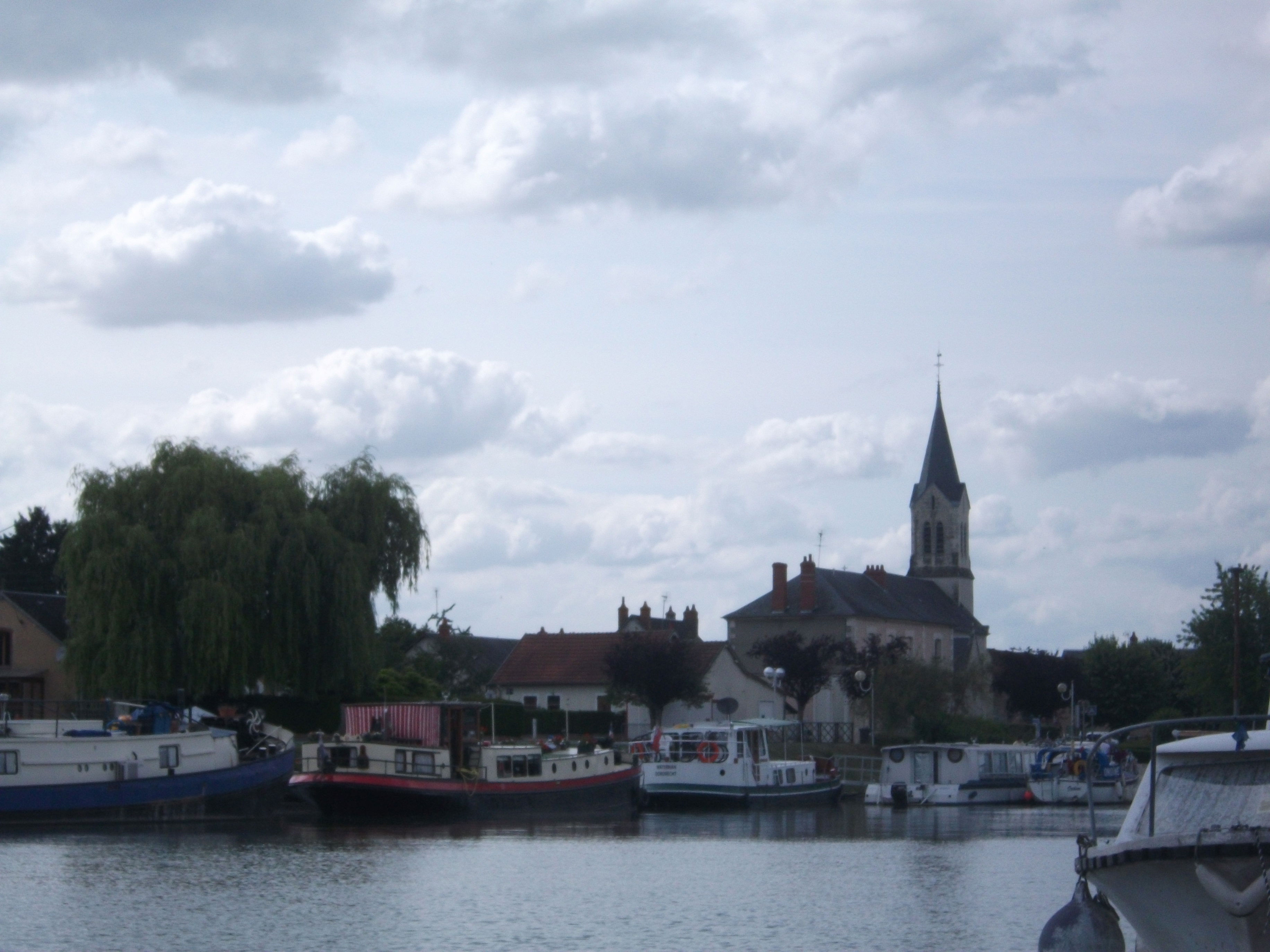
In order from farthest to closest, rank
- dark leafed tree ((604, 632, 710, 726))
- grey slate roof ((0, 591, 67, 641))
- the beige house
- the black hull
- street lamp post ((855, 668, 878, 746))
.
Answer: dark leafed tree ((604, 632, 710, 726)) → street lamp post ((855, 668, 878, 746)) → grey slate roof ((0, 591, 67, 641)) → the beige house → the black hull

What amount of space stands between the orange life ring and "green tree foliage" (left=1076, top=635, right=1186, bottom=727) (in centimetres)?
4550

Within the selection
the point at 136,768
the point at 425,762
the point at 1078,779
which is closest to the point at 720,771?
the point at 425,762

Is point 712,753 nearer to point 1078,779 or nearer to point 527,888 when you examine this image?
point 1078,779

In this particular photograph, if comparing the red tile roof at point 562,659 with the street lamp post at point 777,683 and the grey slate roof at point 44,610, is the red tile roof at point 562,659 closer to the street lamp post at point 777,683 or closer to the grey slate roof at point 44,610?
the street lamp post at point 777,683

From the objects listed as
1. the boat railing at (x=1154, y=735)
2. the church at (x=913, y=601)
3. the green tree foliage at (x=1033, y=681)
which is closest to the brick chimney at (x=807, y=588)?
the church at (x=913, y=601)

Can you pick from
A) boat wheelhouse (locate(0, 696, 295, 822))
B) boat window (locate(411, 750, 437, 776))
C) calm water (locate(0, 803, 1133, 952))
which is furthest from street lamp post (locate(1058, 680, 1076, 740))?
boat wheelhouse (locate(0, 696, 295, 822))

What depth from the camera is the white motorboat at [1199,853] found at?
541 inches

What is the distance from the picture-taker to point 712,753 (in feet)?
171

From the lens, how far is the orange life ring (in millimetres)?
51875

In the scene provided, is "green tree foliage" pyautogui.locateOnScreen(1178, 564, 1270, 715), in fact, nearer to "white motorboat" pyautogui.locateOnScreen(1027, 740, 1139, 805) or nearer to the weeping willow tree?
"white motorboat" pyautogui.locateOnScreen(1027, 740, 1139, 805)

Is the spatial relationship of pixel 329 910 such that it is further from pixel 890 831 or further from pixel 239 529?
pixel 239 529

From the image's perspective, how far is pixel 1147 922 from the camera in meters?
14.7

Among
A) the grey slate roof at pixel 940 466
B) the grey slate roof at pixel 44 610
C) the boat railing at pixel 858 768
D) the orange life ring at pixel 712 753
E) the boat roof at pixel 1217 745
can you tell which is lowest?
the boat railing at pixel 858 768

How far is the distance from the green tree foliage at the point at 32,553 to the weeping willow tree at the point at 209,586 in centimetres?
3593
